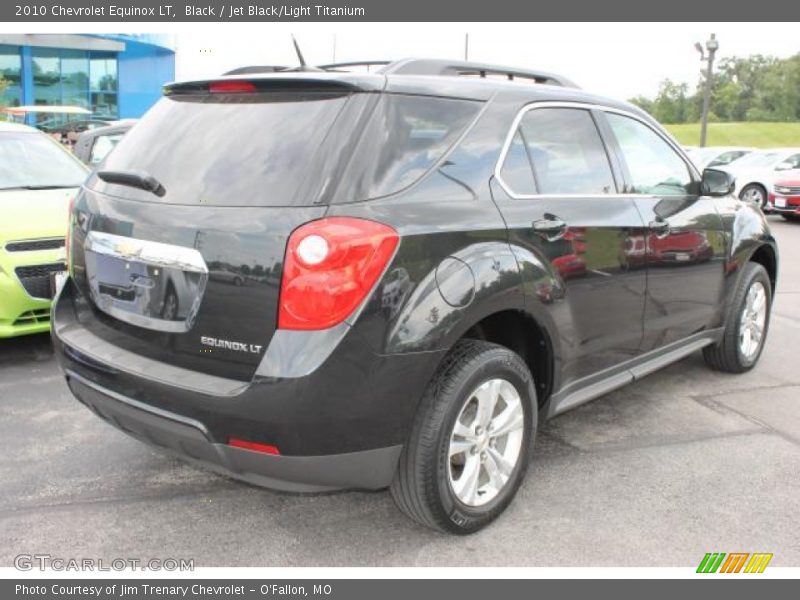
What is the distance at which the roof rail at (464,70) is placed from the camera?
3229 mm

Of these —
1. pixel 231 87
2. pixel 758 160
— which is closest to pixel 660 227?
pixel 231 87

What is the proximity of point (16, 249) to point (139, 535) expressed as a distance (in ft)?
8.68

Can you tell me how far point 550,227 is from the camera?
3156 mm

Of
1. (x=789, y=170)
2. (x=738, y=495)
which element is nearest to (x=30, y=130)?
(x=738, y=495)

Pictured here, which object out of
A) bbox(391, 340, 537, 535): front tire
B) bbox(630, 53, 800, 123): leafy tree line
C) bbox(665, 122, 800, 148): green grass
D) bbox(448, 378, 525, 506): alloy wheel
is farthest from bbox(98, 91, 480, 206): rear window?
bbox(630, 53, 800, 123): leafy tree line

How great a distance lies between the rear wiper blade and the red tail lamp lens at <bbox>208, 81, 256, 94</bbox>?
0.44 m

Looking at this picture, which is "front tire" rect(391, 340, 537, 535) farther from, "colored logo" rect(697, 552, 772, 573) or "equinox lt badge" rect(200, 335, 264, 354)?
"colored logo" rect(697, 552, 772, 573)

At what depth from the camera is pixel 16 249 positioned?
4812 millimetres

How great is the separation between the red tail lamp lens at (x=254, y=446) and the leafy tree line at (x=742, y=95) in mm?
96763

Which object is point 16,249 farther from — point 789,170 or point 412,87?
point 789,170

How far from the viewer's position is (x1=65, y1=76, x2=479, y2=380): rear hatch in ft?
8.21

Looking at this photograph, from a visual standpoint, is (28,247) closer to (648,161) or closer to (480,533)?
(480,533)

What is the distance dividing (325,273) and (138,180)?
96cm

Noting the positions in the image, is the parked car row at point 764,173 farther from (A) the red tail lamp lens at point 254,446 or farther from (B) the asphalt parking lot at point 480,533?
(A) the red tail lamp lens at point 254,446
